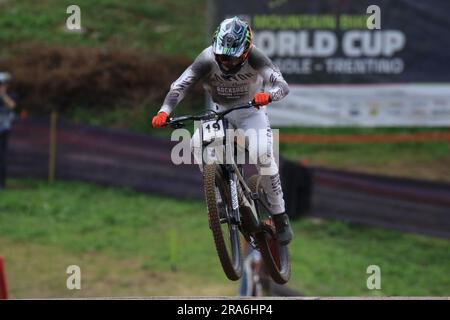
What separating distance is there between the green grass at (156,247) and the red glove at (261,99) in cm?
769

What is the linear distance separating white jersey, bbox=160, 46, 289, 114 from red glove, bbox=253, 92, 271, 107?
0.16m

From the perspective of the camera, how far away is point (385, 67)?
69.2 ft

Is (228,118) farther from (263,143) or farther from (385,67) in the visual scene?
(385,67)

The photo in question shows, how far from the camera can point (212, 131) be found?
9820mm

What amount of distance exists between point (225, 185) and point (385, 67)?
11497 mm

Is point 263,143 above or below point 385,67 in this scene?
below

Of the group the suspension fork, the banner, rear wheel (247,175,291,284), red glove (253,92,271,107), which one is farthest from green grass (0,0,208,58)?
red glove (253,92,271,107)

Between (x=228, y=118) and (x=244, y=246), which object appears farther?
(x=244, y=246)

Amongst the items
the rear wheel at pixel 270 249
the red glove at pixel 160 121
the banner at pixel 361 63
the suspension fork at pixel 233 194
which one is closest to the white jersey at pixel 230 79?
the red glove at pixel 160 121

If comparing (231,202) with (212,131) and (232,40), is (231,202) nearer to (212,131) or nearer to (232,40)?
(212,131)

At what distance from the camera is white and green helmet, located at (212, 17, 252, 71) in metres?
9.52

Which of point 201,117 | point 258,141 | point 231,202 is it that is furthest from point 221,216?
point 201,117

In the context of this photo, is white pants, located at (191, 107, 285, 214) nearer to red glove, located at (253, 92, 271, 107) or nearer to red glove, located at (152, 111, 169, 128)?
red glove, located at (152, 111, 169, 128)
